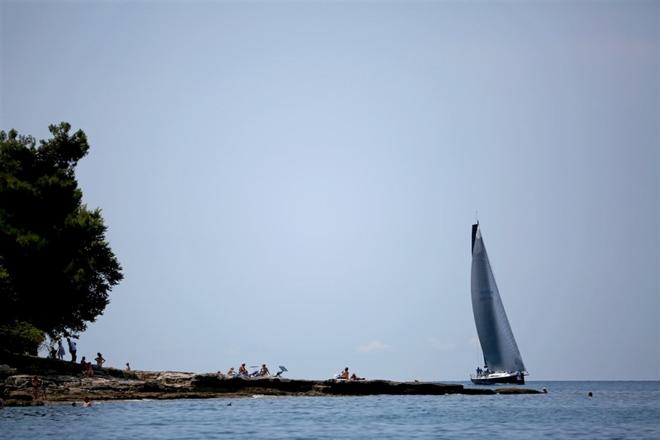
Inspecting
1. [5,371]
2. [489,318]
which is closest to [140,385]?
[5,371]

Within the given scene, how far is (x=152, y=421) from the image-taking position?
49219 millimetres

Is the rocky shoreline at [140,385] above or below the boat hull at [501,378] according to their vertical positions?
below

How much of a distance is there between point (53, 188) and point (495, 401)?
128ft

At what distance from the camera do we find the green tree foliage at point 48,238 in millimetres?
64562

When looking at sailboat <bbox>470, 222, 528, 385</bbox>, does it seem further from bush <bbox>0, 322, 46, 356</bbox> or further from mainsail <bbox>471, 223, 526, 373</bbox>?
bush <bbox>0, 322, 46, 356</bbox>

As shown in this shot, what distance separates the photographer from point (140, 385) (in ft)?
204

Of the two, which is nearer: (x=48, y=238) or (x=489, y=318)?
(x=48, y=238)

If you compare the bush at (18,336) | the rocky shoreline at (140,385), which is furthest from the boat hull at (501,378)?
the bush at (18,336)

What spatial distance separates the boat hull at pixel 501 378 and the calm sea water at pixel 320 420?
115ft

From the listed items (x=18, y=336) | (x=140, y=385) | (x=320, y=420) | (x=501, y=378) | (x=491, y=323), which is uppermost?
(x=491, y=323)

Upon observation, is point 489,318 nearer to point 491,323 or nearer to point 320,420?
point 491,323

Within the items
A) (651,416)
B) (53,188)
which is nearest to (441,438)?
(651,416)

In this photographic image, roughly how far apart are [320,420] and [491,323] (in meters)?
54.7

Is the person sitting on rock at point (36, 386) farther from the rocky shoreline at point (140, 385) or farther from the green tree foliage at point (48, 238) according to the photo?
the green tree foliage at point (48, 238)
